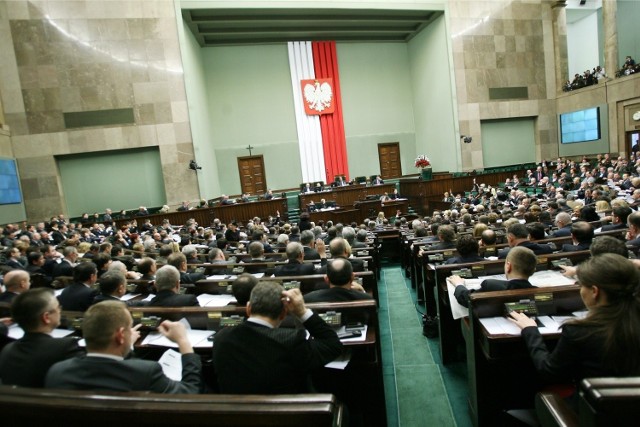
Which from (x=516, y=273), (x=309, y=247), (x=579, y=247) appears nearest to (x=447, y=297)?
(x=516, y=273)

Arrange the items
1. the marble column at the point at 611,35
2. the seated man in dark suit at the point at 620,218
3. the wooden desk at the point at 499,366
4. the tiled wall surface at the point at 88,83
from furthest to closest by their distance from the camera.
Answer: the marble column at the point at 611,35, the tiled wall surface at the point at 88,83, the seated man in dark suit at the point at 620,218, the wooden desk at the point at 499,366

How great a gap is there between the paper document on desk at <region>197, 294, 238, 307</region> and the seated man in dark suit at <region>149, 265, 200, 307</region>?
0.32 m

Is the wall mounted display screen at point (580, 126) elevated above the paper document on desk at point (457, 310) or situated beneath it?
elevated above

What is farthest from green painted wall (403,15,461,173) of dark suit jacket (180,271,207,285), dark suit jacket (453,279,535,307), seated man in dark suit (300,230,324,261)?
dark suit jacket (453,279,535,307)

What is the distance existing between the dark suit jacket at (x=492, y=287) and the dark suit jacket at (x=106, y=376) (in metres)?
1.89

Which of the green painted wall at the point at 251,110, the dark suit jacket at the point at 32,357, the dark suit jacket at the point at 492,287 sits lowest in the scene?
the dark suit jacket at the point at 492,287

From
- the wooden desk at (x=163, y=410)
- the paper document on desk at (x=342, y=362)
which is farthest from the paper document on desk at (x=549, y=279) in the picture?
the wooden desk at (x=163, y=410)

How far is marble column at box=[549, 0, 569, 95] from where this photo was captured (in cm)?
1680

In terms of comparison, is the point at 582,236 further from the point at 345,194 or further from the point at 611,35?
the point at 611,35

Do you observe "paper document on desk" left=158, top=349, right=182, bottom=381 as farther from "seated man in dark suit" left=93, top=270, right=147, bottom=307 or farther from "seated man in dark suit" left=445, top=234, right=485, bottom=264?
"seated man in dark suit" left=445, top=234, right=485, bottom=264

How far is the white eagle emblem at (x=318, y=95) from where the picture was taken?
17703 millimetres

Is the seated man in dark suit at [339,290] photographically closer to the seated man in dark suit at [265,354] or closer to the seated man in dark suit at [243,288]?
the seated man in dark suit at [243,288]

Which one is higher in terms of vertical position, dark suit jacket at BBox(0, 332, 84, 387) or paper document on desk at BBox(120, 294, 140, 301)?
dark suit jacket at BBox(0, 332, 84, 387)

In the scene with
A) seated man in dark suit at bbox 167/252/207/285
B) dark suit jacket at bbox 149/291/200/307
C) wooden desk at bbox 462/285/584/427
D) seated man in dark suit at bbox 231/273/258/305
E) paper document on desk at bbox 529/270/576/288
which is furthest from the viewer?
seated man in dark suit at bbox 167/252/207/285
